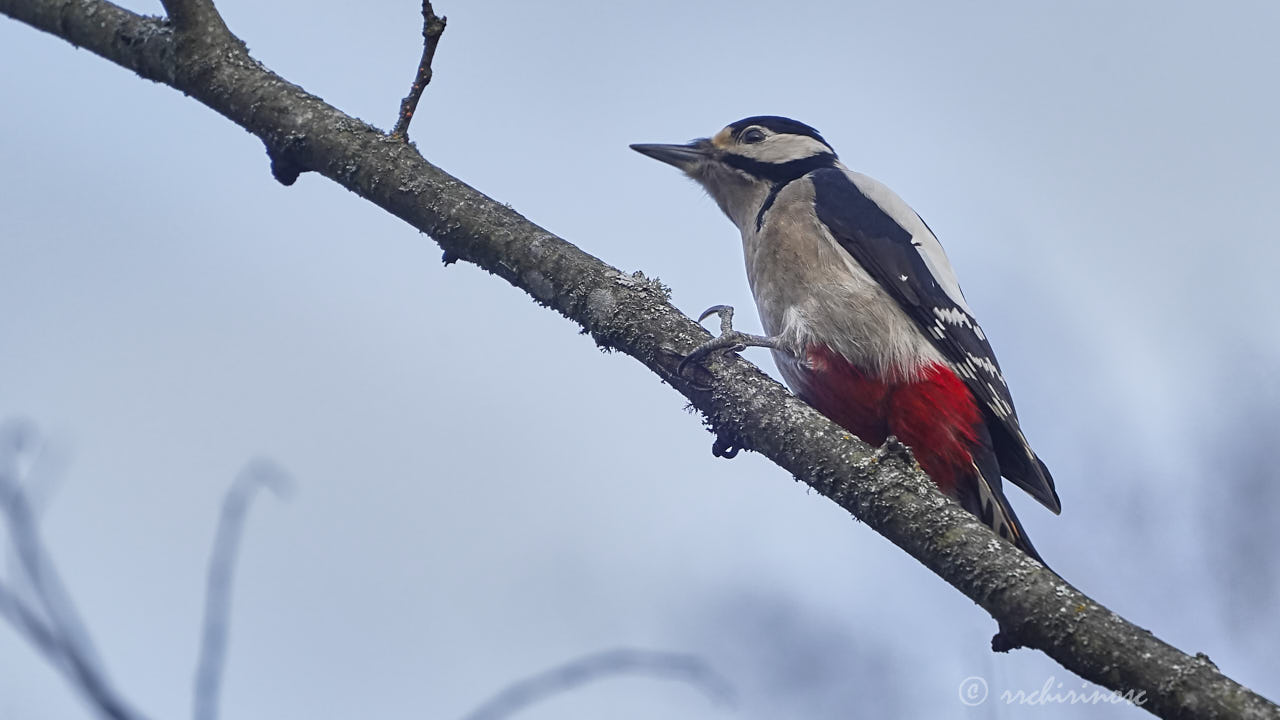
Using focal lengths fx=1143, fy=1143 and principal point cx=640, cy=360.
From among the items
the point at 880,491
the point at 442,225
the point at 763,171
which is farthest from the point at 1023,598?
the point at 763,171

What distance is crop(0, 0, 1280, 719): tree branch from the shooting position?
1863mm

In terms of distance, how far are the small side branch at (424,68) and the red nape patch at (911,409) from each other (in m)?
1.56

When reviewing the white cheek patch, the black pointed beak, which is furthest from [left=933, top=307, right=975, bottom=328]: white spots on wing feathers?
the black pointed beak

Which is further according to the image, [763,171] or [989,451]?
[763,171]

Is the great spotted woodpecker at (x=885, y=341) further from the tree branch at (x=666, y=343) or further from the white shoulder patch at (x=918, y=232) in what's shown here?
the tree branch at (x=666, y=343)

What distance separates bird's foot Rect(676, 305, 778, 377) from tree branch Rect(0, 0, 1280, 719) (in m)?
0.03

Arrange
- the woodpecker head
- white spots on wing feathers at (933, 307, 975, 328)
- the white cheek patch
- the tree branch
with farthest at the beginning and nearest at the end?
the white cheek patch → the woodpecker head → white spots on wing feathers at (933, 307, 975, 328) → the tree branch

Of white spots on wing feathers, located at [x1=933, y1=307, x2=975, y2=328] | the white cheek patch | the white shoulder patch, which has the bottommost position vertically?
white spots on wing feathers, located at [x1=933, y1=307, x2=975, y2=328]

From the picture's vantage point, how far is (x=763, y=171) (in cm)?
464

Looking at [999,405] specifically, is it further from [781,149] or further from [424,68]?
[424,68]

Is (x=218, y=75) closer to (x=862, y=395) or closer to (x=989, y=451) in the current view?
(x=862, y=395)

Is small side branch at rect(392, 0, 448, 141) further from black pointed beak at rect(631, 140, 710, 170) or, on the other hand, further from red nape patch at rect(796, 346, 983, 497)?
black pointed beak at rect(631, 140, 710, 170)

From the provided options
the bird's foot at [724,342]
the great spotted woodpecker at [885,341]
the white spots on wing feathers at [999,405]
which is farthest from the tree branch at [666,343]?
the white spots on wing feathers at [999,405]

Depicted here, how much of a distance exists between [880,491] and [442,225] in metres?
1.18
